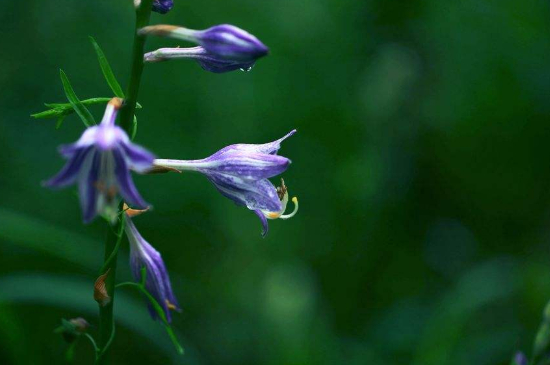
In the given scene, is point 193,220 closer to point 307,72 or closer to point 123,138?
point 307,72

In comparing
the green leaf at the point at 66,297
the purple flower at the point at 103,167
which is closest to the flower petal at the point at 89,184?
the purple flower at the point at 103,167

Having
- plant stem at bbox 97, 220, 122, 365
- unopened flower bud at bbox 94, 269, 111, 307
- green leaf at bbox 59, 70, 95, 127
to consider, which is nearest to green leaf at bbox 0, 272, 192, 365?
plant stem at bbox 97, 220, 122, 365

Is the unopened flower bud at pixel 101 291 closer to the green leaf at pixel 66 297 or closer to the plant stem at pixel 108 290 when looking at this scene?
the plant stem at pixel 108 290

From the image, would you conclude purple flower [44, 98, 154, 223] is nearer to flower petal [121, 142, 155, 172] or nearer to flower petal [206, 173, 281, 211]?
flower petal [121, 142, 155, 172]

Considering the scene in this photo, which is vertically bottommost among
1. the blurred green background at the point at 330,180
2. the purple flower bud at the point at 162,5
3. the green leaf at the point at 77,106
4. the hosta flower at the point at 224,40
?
the blurred green background at the point at 330,180

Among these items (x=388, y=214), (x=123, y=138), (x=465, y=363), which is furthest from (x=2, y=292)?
(x=388, y=214)

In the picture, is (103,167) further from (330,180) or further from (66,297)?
(330,180)

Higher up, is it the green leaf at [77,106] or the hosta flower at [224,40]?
A: the hosta flower at [224,40]

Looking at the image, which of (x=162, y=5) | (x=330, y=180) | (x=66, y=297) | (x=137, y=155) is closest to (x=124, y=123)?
(x=137, y=155)
